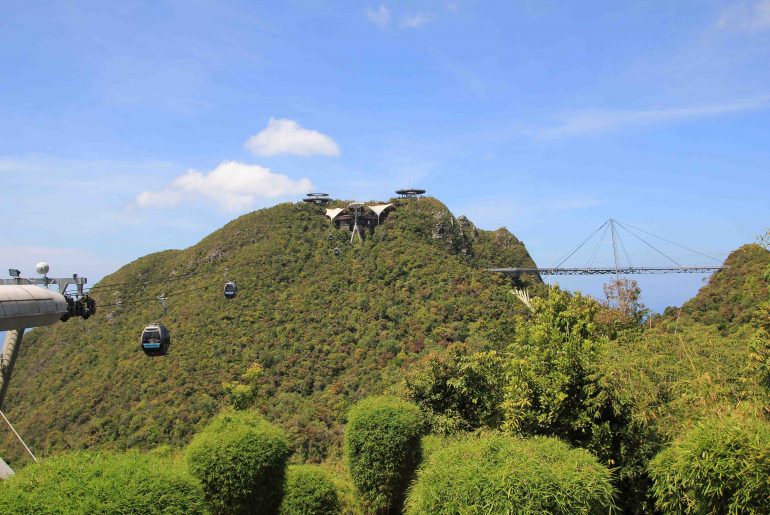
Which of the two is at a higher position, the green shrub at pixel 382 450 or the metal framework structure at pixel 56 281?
the metal framework structure at pixel 56 281

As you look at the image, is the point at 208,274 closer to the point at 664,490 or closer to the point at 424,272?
the point at 424,272

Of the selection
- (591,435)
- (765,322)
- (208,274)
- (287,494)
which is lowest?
(287,494)

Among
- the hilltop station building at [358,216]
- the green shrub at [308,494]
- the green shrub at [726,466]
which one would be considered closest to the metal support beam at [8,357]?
the green shrub at [308,494]

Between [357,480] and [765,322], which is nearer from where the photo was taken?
[765,322]

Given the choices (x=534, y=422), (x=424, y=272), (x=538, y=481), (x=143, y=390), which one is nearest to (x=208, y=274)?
(x=143, y=390)

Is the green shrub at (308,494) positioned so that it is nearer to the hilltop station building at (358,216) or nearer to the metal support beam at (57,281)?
the metal support beam at (57,281)

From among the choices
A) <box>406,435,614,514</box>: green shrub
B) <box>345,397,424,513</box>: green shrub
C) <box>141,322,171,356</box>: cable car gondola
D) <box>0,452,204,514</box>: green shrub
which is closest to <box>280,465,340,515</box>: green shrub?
<box>345,397,424,513</box>: green shrub
